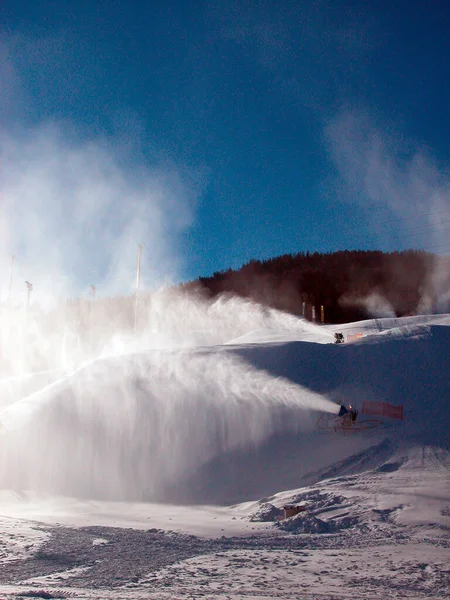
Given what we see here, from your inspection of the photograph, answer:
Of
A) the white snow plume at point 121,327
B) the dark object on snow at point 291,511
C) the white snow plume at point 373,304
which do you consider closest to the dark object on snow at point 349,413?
the dark object on snow at point 291,511

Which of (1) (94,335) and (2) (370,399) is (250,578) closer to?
(2) (370,399)

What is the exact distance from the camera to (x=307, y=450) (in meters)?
16.7

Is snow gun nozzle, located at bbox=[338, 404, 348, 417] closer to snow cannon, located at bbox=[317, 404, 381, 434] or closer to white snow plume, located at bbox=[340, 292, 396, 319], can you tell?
snow cannon, located at bbox=[317, 404, 381, 434]

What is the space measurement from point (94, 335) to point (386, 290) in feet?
125

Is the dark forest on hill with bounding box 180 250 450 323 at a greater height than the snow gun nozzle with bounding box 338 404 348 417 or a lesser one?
greater

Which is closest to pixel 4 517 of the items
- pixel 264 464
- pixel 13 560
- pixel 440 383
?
pixel 13 560

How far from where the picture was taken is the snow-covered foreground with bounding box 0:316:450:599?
6.40m

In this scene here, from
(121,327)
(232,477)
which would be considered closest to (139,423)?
(232,477)

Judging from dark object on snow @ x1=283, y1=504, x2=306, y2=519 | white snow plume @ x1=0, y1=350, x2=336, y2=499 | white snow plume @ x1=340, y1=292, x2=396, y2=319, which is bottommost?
dark object on snow @ x1=283, y1=504, x2=306, y2=519

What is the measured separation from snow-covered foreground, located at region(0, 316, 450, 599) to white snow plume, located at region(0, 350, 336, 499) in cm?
6

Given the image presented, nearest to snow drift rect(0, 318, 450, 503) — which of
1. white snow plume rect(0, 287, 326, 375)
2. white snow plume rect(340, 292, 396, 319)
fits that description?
white snow plume rect(0, 287, 326, 375)

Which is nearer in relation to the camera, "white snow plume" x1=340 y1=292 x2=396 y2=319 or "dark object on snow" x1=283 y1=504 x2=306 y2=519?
"dark object on snow" x1=283 y1=504 x2=306 y2=519

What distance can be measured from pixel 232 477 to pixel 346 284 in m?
62.1

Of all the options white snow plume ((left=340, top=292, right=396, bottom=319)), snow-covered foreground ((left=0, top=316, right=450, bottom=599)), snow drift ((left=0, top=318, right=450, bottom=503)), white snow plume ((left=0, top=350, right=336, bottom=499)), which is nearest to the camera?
snow-covered foreground ((left=0, top=316, right=450, bottom=599))
